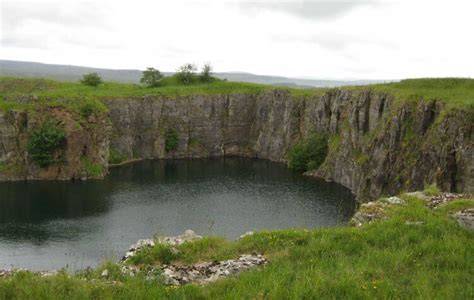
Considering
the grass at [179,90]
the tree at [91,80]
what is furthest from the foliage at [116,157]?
the tree at [91,80]

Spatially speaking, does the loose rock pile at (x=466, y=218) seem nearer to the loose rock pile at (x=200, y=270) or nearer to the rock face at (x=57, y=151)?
the loose rock pile at (x=200, y=270)

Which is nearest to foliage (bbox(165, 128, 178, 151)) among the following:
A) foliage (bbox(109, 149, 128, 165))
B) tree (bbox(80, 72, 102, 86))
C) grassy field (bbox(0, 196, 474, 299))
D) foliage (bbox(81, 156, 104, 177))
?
foliage (bbox(109, 149, 128, 165))

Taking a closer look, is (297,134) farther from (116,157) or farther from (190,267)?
(190,267)

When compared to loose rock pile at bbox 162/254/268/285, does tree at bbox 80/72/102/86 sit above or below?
above

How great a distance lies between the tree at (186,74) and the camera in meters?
126

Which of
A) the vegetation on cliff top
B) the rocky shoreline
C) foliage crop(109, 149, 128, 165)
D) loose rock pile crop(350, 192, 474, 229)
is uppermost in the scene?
the vegetation on cliff top

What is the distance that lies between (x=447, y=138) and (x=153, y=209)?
36.4 metres

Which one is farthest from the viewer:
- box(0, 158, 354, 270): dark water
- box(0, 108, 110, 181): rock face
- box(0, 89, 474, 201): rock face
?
box(0, 108, 110, 181): rock face

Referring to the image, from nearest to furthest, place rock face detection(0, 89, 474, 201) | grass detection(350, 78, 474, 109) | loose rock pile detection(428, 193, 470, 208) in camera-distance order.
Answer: loose rock pile detection(428, 193, 470, 208)
rock face detection(0, 89, 474, 201)
grass detection(350, 78, 474, 109)

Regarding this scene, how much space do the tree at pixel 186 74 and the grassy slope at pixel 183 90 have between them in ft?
6.12

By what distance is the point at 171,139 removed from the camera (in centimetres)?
11069

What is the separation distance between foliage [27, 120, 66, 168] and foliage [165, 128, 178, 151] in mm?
28567

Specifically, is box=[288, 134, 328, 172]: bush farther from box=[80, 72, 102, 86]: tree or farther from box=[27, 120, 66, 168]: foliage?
box=[80, 72, 102, 86]: tree

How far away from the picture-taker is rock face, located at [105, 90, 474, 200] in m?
55.9
